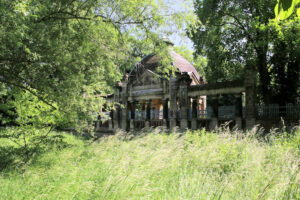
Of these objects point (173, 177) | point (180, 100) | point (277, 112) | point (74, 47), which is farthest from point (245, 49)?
point (173, 177)

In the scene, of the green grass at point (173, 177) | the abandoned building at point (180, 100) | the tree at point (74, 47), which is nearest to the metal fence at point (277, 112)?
the abandoned building at point (180, 100)

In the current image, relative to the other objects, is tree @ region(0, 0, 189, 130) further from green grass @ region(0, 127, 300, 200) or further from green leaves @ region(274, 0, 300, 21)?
green leaves @ region(274, 0, 300, 21)

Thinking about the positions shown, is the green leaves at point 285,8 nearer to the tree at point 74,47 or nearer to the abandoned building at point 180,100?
the tree at point 74,47

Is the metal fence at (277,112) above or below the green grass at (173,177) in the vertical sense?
above

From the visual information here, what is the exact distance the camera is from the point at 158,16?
24.6 ft

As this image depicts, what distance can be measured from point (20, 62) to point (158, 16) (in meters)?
4.46

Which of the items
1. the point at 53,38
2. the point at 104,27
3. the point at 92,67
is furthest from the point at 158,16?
the point at 53,38

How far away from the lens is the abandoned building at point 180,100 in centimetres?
1238

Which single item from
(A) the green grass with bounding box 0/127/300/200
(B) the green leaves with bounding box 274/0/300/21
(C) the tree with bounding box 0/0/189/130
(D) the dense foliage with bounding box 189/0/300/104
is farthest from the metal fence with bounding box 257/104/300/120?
(B) the green leaves with bounding box 274/0/300/21

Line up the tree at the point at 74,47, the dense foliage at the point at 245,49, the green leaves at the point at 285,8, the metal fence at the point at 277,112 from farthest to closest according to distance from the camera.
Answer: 1. the dense foliage at the point at 245,49
2. the metal fence at the point at 277,112
3. the tree at the point at 74,47
4. the green leaves at the point at 285,8

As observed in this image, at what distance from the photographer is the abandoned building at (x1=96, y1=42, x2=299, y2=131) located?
1238 centimetres

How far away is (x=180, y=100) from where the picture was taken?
50.3 ft

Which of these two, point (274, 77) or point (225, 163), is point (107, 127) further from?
point (225, 163)

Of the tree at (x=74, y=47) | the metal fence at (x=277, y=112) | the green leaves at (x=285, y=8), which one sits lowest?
the metal fence at (x=277, y=112)
